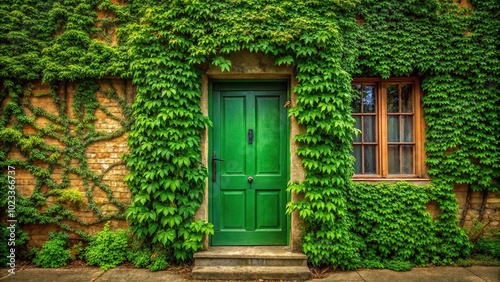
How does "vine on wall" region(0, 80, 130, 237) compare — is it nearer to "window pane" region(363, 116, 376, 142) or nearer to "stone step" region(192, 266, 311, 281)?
"stone step" region(192, 266, 311, 281)

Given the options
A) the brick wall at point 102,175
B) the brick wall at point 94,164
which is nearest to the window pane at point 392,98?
the brick wall at point 102,175

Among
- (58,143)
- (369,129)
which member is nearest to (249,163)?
(369,129)

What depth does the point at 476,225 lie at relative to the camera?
4871mm

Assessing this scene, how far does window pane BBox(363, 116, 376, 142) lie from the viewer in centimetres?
511

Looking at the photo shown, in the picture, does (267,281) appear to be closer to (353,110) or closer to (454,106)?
(353,110)

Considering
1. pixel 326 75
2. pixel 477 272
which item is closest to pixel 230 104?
pixel 326 75

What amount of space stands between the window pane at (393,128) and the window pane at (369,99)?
1.10 ft

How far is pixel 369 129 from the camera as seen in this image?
5.12 metres

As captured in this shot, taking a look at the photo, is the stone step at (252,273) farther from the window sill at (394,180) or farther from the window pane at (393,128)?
the window pane at (393,128)

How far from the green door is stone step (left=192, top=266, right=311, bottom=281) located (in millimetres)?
637

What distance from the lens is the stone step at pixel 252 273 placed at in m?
4.16

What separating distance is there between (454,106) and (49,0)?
6681 mm

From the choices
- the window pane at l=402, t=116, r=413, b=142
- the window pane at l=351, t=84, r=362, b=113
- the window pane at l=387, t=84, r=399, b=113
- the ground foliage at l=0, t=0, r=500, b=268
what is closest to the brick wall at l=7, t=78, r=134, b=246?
the ground foliage at l=0, t=0, r=500, b=268

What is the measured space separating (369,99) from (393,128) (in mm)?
634
